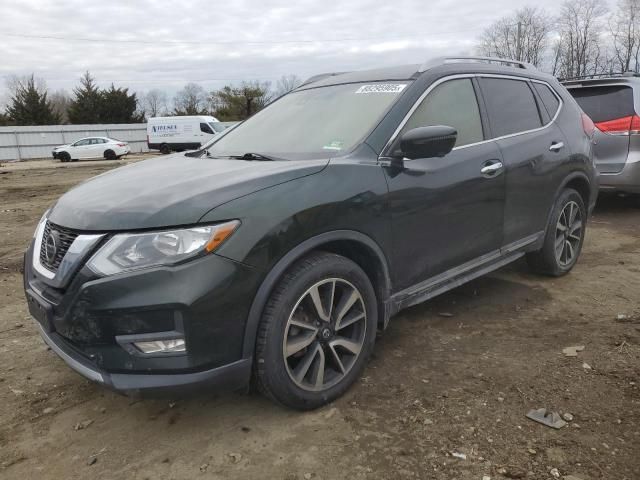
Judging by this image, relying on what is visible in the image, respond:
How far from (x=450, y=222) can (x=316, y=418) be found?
146cm

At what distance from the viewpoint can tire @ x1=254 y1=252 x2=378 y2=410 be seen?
2457mm

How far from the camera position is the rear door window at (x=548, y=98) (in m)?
4.41

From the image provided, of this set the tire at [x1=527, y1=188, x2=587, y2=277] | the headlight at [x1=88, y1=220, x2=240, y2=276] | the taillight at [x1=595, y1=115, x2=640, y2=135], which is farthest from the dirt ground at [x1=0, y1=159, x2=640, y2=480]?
the taillight at [x1=595, y1=115, x2=640, y2=135]

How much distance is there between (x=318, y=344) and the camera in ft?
8.80

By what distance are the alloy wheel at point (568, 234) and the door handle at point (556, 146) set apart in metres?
0.52

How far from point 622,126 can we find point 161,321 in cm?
674

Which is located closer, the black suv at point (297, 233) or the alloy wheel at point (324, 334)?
the black suv at point (297, 233)

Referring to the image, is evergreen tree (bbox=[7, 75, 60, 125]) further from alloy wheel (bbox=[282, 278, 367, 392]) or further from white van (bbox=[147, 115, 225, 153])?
alloy wheel (bbox=[282, 278, 367, 392])

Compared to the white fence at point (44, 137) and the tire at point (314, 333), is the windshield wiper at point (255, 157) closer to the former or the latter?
the tire at point (314, 333)

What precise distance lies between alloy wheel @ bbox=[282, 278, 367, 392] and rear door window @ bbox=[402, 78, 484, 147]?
1129mm

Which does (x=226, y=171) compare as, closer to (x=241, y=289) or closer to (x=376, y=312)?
(x=241, y=289)

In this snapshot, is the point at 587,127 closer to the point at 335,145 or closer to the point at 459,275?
the point at 459,275

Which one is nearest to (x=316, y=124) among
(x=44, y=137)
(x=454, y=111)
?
(x=454, y=111)

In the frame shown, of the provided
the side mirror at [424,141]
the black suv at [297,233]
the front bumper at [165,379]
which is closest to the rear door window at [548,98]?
the black suv at [297,233]
